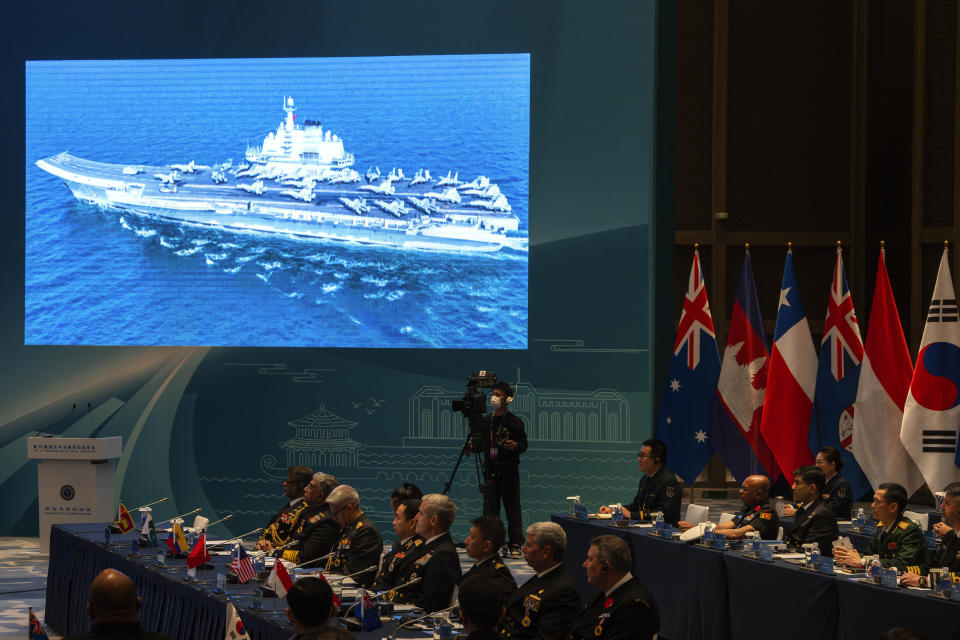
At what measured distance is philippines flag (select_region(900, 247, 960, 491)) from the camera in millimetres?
8156

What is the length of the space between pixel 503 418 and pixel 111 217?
13.2 ft

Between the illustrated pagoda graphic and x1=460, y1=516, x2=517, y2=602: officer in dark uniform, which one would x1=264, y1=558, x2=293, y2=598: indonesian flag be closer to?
x1=460, y1=516, x2=517, y2=602: officer in dark uniform

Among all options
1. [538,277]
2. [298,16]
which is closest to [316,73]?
[298,16]

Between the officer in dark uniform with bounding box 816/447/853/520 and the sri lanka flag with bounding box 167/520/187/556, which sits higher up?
Result: the officer in dark uniform with bounding box 816/447/853/520

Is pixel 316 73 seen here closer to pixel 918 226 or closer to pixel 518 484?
pixel 518 484

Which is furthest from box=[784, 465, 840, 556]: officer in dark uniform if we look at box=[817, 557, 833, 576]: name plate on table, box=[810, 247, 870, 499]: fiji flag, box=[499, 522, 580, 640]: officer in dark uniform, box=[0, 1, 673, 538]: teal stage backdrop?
box=[0, 1, 673, 538]: teal stage backdrop

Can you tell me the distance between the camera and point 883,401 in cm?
861

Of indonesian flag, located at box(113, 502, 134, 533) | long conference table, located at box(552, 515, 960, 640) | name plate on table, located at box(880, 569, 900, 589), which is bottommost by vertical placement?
long conference table, located at box(552, 515, 960, 640)

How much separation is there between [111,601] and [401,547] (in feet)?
8.06

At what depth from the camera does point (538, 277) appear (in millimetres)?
9797

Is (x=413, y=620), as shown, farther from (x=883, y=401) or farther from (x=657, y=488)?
(x=883, y=401)

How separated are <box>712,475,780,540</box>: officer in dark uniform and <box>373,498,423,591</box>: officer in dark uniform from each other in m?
1.89

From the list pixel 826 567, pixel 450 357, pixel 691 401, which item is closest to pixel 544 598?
pixel 826 567

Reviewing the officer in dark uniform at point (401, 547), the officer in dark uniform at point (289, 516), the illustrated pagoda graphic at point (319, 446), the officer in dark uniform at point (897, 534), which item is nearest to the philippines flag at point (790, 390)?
the officer in dark uniform at point (897, 534)
